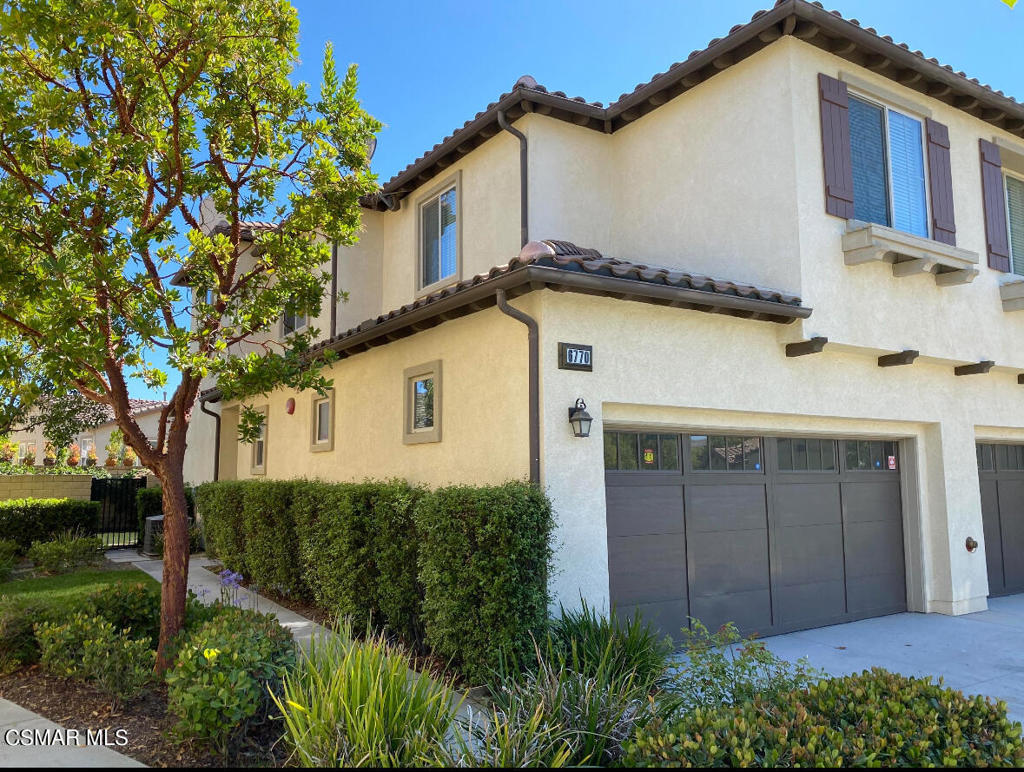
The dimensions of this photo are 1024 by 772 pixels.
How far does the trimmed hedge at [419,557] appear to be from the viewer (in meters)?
6.27

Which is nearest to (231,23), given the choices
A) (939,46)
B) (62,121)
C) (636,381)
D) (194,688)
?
(62,121)

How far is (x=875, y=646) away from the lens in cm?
852

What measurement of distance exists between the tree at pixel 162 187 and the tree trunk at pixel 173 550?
16 millimetres

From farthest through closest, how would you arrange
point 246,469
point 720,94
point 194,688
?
point 246,469 → point 720,94 → point 194,688

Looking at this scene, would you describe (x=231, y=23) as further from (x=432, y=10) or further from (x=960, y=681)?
(x=960, y=681)

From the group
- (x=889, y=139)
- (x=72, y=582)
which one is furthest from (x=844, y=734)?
(x=72, y=582)

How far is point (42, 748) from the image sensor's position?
17.0ft

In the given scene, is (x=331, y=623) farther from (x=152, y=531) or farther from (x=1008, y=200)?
(x=1008, y=200)

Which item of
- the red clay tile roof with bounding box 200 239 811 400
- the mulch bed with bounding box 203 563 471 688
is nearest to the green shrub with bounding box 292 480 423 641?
the mulch bed with bounding box 203 563 471 688

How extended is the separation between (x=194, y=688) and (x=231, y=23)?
6.04 meters

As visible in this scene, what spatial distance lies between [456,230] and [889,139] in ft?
20.9

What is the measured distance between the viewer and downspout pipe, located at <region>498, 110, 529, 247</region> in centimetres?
1012

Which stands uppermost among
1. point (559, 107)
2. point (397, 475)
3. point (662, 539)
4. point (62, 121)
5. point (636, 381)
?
point (559, 107)

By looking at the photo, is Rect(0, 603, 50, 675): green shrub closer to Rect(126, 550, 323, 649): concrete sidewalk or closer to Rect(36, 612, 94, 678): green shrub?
Rect(36, 612, 94, 678): green shrub
